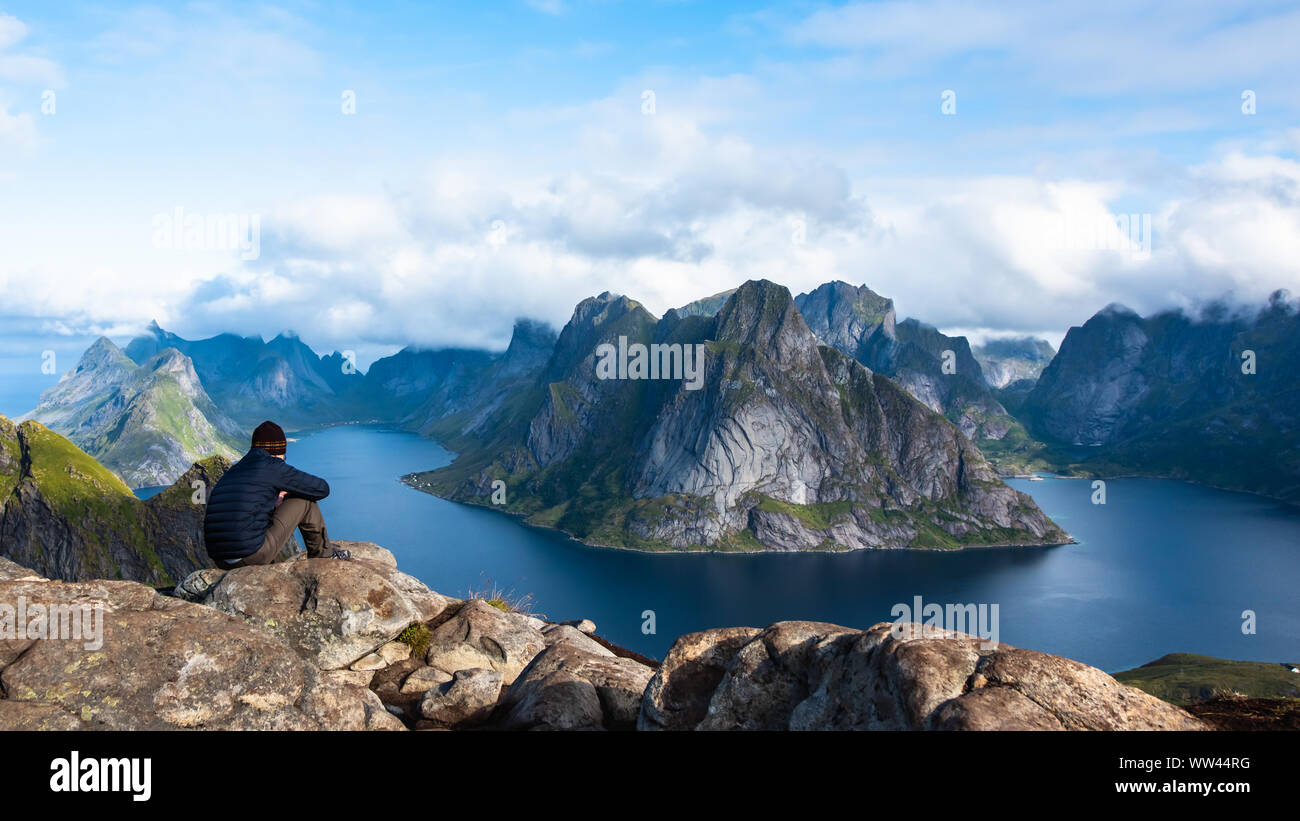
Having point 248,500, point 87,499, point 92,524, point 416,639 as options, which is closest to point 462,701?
point 416,639

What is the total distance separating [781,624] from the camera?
14.1 metres

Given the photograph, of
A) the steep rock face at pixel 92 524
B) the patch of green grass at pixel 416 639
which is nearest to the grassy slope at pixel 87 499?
the steep rock face at pixel 92 524

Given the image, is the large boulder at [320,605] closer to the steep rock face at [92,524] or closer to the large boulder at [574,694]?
the large boulder at [574,694]

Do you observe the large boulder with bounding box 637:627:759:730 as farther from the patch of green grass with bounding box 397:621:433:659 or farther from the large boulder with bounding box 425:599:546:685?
the patch of green grass with bounding box 397:621:433:659

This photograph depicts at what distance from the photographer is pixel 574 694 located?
50.9ft

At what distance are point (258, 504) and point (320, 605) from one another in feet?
11.6

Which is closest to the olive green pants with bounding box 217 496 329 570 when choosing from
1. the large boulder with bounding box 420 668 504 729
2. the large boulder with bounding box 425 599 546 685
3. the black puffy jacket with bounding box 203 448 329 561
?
the black puffy jacket with bounding box 203 448 329 561

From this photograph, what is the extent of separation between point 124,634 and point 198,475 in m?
203

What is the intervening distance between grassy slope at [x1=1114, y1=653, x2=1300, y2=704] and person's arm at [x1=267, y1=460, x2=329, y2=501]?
461ft

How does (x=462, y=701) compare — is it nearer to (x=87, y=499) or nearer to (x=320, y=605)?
(x=320, y=605)

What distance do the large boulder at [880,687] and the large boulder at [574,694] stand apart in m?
1.87
